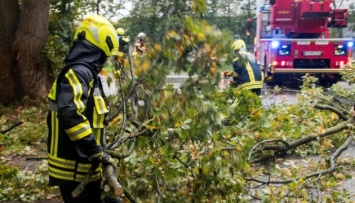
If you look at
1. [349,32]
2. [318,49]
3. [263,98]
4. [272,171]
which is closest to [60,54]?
[263,98]

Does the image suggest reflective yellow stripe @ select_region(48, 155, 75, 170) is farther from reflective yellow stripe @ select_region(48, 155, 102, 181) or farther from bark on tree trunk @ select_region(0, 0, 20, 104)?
bark on tree trunk @ select_region(0, 0, 20, 104)

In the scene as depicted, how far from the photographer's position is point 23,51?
33.1ft

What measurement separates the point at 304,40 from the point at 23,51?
8.40 meters

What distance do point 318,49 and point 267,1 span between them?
6.80ft

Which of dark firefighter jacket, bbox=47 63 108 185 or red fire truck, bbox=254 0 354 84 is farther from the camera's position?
red fire truck, bbox=254 0 354 84

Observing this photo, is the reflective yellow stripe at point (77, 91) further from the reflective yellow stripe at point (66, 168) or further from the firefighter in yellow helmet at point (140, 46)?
the firefighter in yellow helmet at point (140, 46)

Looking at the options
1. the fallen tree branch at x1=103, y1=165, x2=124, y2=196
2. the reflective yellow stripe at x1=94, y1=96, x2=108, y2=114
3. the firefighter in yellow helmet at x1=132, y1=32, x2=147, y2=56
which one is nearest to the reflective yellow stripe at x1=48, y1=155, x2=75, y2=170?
the fallen tree branch at x1=103, y1=165, x2=124, y2=196

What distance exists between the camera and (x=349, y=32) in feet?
84.2

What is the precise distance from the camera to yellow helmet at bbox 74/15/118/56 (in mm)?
3613

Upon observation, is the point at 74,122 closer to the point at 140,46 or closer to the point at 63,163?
the point at 63,163

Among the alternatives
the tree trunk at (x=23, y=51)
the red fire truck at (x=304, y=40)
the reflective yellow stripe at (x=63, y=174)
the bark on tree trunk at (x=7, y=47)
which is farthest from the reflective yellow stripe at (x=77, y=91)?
the red fire truck at (x=304, y=40)

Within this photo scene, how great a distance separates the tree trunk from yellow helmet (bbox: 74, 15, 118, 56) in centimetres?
660

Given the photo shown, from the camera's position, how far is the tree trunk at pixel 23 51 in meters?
10.0

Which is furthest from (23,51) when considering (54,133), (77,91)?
(77,91)
